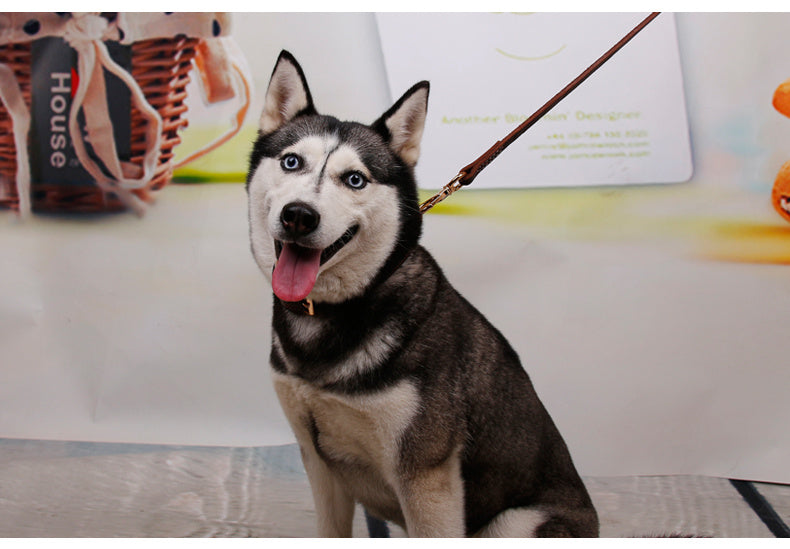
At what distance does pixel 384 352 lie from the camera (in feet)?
6.21

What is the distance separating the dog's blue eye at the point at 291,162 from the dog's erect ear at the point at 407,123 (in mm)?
264

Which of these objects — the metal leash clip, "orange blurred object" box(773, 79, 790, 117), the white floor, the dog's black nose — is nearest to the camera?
the dog's black nose

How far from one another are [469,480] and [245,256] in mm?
1686

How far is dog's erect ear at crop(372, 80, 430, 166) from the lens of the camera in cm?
196

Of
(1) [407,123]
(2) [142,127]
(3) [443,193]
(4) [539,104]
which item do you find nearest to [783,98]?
(4) [539,104]

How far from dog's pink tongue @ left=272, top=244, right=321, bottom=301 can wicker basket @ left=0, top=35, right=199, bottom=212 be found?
1.72 metres

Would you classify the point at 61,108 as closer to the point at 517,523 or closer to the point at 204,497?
the point at 204,497

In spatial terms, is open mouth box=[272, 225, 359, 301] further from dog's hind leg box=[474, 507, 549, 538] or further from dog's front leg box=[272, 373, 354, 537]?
dog's hind leg box=[474, 507, 549, 538]

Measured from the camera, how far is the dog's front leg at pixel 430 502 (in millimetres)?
1851

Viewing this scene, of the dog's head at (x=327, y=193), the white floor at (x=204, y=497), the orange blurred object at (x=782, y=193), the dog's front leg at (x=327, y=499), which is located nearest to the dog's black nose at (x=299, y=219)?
the dog's head at (x=327, y=193)

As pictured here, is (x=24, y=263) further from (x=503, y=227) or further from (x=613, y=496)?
(x=613, y=496)

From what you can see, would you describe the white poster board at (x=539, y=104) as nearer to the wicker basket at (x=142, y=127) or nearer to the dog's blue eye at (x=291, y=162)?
the wicker basket at (x=142, y=127)

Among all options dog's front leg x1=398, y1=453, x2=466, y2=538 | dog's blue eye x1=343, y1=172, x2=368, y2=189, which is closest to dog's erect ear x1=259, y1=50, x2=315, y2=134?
dog's blue eye x1=343, y1=172, x2=368, y2=189

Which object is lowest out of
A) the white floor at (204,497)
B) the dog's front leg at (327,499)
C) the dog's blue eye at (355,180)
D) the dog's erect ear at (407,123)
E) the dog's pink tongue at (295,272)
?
the white floor at (204,497)
